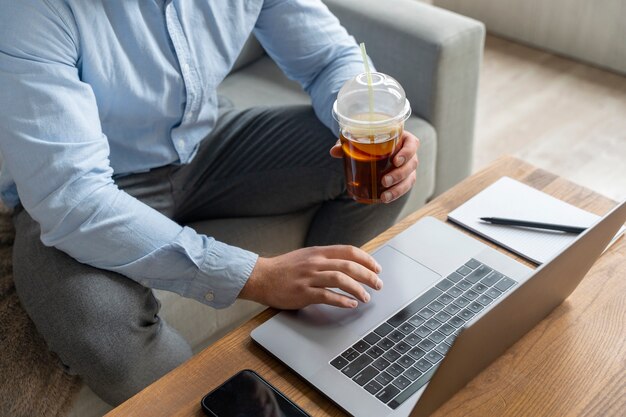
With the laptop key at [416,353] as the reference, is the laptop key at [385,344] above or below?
below

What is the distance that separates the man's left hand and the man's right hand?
5.1 inches

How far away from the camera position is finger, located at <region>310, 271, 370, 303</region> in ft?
3.59

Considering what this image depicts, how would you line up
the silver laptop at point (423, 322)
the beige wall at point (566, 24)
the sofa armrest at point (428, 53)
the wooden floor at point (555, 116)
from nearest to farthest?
the silver laptop at point (423, 322) < the sofa armrest at point (428, 53) < the wooden floor at point (555, 116) < the beige wall at point (566, 24)

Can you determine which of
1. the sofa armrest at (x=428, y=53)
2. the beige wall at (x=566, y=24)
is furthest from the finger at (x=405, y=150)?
the beige wall at (x=566, y=24)

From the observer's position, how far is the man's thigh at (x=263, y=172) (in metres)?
1.59

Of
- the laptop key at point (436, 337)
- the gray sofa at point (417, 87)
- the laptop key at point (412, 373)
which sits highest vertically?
the laptop key at point (412, 373)

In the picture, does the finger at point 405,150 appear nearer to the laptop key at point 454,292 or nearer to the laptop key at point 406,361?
the laptop key at point 454,292

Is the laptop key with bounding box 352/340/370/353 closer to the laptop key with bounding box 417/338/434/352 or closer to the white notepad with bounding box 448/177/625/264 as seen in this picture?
the laptop key with bounding box 417/338/434/352

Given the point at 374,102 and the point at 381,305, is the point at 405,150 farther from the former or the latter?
the point at 381,305

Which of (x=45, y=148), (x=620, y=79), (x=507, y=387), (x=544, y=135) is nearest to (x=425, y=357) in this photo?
(x=507, y=387)

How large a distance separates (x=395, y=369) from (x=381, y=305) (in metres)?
0.13

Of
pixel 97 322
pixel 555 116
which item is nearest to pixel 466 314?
pixel 97 322

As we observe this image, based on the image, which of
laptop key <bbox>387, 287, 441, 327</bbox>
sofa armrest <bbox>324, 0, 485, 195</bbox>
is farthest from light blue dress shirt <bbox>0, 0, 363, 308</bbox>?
sofa armrest <bbox>324, 0, 485, 195</bbox>

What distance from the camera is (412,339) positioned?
1048 mm
